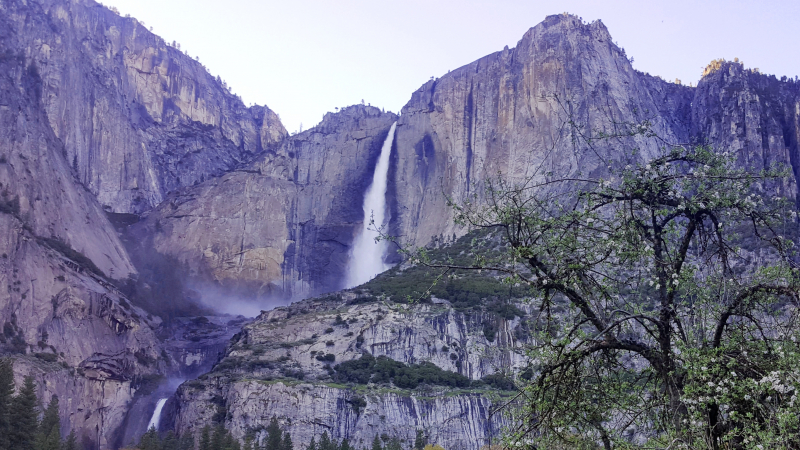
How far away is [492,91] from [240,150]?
2054 inches

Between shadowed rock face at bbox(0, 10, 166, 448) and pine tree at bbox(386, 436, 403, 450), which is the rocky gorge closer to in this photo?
shadowed rock face at bbox(0, 10, 166, 448)

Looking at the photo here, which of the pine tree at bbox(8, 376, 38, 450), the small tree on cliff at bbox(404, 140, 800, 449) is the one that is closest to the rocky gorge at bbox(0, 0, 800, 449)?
the pine tree at bbox(8, 376, 38, 450)

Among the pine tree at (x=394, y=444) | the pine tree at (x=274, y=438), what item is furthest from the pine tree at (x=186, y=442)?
the pine tree at (x=394, y=444)

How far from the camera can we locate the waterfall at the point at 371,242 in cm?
10494

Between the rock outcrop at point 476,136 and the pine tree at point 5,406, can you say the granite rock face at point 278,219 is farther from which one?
the pine tree at point 5,406

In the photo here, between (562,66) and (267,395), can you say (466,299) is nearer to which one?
(267,395)

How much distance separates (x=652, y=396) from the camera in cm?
891

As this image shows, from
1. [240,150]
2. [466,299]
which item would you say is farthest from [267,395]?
[240,150]

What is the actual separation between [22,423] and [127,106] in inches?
3304

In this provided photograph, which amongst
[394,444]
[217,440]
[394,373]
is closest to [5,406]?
[217,440]

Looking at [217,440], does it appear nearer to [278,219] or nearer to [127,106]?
[278,219]

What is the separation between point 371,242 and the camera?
10488 cm

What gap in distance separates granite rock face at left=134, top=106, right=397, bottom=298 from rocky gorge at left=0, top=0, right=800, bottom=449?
12.1 inches

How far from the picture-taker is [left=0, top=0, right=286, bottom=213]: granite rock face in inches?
3952
